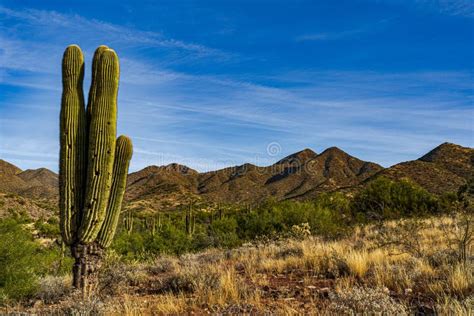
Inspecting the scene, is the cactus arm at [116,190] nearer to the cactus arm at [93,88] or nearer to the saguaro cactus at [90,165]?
the saguaro cactus at [90,165]

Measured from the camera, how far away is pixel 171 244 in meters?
18.4

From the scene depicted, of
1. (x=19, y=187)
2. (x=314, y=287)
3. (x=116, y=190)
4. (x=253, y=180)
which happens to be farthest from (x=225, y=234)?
(x=19, y=187)

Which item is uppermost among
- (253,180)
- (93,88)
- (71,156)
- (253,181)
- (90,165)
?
(253,180)

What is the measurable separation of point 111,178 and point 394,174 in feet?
125

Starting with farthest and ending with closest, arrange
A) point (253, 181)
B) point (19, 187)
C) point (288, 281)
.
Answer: point (253, 181) < point (19, 187) < point (288, 281)

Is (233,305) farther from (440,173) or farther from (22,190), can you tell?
(22,190)

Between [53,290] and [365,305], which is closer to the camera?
[365,305]

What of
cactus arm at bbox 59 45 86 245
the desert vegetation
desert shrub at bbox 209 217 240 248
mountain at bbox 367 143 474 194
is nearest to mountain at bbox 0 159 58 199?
desert shrub at bbox 209 217 240 248

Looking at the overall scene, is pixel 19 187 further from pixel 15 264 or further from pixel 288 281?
pixel 288 281

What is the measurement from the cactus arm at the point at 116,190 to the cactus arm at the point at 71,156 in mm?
532

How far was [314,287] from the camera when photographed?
235 inches

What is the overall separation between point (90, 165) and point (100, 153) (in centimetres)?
29

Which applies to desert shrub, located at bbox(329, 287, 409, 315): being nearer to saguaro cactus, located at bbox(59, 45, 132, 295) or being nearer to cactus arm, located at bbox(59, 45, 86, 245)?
saguaro cactus, located at bbox(59, 45, 132, 295)

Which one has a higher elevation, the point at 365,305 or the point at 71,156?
the point at 71,156
